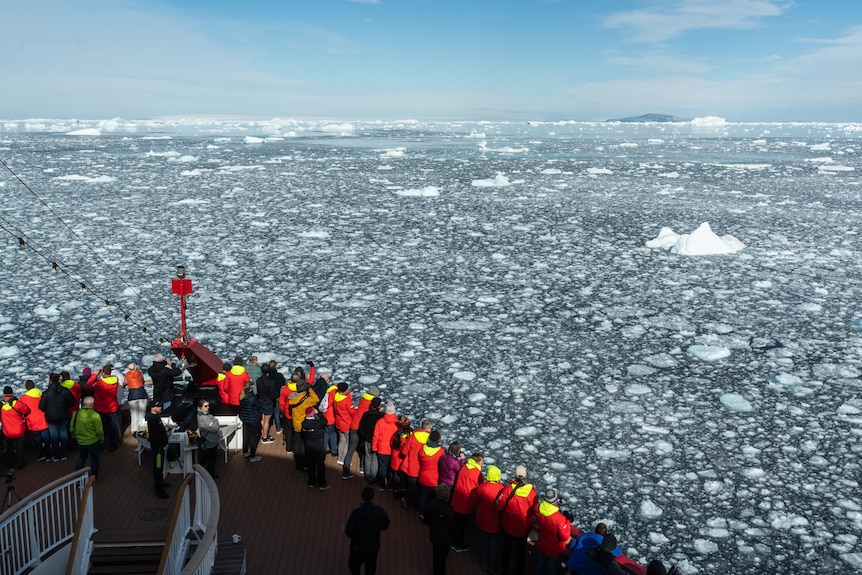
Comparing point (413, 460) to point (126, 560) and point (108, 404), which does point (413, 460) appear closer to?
point (126, 560)

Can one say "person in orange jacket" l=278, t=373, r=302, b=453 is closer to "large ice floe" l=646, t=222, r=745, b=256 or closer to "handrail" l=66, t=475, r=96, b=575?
"handrail" l=66, t=475, r=96, b=575

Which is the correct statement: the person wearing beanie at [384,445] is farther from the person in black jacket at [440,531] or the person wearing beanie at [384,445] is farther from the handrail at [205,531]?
the handrail at [205,531]

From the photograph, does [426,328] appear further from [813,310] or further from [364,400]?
[813,310]

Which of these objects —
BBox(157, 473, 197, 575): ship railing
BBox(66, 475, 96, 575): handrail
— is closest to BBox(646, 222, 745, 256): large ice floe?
BBox(157, 473, 197, 575): ship railing

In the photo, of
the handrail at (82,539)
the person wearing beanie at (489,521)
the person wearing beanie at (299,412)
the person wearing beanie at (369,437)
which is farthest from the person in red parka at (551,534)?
the handrail at (82,539)

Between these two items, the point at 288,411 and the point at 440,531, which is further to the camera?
the point at 288,411

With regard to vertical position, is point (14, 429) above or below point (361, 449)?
above

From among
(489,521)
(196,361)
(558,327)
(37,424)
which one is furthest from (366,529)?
(558,327)
